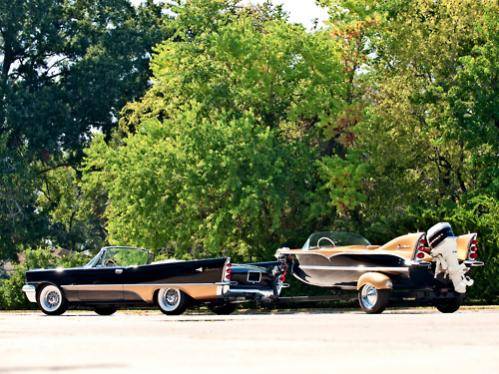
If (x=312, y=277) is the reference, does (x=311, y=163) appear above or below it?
above

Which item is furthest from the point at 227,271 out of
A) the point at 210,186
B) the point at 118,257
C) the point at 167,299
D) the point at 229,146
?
the point at 210,186

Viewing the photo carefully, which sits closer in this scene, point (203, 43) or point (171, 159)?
point (171, 159)

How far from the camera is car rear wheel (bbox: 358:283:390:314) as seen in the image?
31.1 m

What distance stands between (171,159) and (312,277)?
11.2 metres

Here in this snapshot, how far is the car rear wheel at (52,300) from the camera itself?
108 ft

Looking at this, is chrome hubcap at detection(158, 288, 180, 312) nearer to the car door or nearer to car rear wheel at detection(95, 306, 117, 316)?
the car door

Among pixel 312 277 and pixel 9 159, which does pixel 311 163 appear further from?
pixel 9 159

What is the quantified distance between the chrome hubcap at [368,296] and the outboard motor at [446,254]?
1433mm

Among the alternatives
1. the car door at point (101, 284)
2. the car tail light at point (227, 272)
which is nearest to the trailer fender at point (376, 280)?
the car tail light at point (227, 272)

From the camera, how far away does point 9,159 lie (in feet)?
217

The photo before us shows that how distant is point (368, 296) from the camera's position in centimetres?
3162

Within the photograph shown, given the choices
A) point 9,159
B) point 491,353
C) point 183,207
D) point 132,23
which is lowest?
point 491,353

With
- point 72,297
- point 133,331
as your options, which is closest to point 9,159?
point 72,297

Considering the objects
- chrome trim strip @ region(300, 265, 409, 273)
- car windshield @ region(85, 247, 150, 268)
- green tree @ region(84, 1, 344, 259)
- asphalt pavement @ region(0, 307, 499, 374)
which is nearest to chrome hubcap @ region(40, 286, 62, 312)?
car windshield @ region(85, 247, 150, 268)
